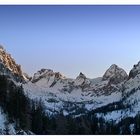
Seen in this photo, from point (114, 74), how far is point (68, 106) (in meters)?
1.96

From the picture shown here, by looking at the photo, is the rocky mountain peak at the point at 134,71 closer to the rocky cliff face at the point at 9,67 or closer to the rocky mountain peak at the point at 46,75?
the rocky mountain peak at the point at 46,75

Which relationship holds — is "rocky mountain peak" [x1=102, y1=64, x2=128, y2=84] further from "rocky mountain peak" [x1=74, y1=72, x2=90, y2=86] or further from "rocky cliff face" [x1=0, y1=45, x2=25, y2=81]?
"rocky cliff face" [x1=0, y1=45, x2=25, y2=81]

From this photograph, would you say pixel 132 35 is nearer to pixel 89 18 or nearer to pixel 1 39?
pixel 89 18

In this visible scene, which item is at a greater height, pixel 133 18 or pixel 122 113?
pixel 133 18

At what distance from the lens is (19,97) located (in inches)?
634

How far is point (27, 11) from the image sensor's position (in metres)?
15.7

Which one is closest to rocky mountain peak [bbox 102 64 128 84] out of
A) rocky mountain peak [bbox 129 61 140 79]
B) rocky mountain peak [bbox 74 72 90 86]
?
rocky mountain peak [bbox 129 61 140 79]

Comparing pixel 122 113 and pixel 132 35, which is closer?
pixel 132 35

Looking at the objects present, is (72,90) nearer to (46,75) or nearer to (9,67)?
(46,75)

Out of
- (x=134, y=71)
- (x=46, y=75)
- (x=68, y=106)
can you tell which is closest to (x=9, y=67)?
(x=46, y=75)

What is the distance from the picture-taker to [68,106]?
669 inches
